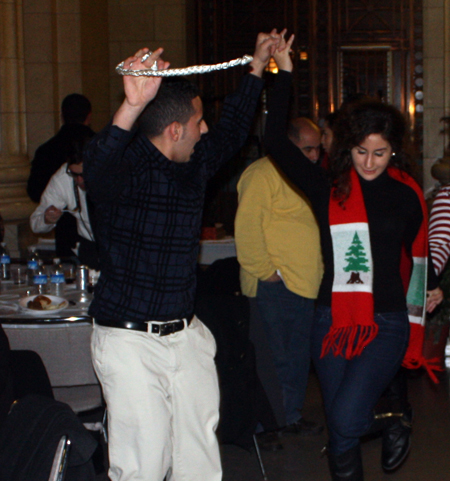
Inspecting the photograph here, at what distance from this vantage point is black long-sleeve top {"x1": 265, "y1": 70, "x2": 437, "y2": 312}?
9.23 ft

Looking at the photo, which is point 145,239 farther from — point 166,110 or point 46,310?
point 46,310

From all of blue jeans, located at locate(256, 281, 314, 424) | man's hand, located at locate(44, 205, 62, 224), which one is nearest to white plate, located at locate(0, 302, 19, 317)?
man's hand, located at locate(44, 205, 62, 224)

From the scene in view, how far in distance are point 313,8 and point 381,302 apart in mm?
5472

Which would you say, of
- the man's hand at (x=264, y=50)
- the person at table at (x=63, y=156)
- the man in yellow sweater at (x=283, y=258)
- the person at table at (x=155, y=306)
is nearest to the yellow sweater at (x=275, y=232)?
the man in yellow sweater at (x=283, y=258)

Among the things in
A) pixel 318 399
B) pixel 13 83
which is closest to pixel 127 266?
pixel 318 399

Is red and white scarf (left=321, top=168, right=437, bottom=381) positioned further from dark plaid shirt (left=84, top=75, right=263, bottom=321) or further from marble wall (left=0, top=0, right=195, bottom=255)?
marble wall (left=0, top=0, right=195, bottom=255)

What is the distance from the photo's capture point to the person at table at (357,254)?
9.05 feet

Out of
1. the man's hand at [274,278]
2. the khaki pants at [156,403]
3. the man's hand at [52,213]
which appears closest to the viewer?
the khaki pants at [156,403]

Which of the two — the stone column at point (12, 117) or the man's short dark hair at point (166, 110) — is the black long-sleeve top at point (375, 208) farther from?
the stone column at point (12, 117)

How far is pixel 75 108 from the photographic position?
5168mm

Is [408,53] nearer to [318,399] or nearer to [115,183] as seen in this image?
[318,399]

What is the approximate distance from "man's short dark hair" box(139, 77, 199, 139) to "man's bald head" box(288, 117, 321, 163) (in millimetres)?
1596

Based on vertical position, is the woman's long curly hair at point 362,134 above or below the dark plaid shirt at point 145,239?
above

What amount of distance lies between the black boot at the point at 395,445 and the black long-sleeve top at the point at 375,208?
0.95 meters
